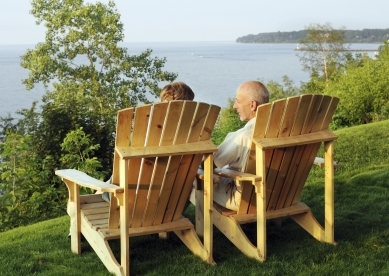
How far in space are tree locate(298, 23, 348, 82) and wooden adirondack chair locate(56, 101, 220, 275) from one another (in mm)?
52621

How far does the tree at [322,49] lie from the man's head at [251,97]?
52218 millimetres

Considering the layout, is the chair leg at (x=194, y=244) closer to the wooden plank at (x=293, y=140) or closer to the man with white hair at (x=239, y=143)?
the man with white hair at (x=239, y=143)

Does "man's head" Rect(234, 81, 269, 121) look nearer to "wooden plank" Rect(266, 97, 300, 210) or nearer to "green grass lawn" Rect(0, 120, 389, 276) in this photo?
"wooden plank" Rect(266, 97, 300, 210)

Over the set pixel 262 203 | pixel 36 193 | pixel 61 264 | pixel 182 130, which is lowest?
pixel 36 193

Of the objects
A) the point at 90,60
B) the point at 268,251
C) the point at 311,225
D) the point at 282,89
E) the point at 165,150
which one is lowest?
the point at 282,89

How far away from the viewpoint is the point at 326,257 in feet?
11.9

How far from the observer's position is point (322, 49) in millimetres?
57000

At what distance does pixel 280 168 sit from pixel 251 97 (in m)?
0.51

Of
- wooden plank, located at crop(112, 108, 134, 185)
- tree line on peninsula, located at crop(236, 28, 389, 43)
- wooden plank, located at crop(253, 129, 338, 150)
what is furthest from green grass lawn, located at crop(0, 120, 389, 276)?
tree line on peninsula, located at crop(236, 28, 389, 43)

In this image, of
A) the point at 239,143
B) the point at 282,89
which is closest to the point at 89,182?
the point at 239,143

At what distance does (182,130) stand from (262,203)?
0.71 m

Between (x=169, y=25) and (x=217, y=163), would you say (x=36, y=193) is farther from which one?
(x=169, y=25)

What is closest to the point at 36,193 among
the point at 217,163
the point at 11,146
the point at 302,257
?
the point at 11,146

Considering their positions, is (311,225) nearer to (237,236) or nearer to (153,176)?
(237,236)
